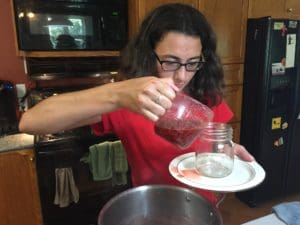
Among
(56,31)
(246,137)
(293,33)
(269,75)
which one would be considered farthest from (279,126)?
(56,31)

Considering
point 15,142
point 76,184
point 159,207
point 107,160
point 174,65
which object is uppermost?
point 174,65

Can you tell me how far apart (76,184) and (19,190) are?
0.30 meters

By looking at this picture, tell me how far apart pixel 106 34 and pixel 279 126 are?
148 cm

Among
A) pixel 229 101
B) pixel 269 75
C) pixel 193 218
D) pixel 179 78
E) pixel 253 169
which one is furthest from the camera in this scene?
pixel 229 101

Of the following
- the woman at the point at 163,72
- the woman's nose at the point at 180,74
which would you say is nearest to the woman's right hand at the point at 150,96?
the woman at the point at 163,72

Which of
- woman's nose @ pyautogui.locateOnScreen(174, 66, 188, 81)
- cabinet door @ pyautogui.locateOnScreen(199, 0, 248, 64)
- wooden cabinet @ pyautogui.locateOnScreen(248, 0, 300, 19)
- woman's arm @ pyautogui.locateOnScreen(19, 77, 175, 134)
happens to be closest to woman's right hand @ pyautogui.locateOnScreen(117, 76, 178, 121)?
woman's arm @ pyautogui.locateOnScreen(19, 77, 175, 134)

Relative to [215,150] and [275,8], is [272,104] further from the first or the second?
[215,150]

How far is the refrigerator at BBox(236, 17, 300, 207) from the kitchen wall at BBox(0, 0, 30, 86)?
1.62 meters

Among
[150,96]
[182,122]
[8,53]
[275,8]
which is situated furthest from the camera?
[275,8]

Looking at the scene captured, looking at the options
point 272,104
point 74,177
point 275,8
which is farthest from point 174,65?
point 275,8

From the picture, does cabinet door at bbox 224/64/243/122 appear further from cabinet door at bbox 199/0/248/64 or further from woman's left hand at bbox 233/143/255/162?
woman's left hand at bbox 233/143/255/162

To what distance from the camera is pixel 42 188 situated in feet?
5.09

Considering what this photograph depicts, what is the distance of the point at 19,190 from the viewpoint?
1.51 metres

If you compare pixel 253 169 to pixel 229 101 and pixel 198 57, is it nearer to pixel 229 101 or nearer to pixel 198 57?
pixel 198 57
